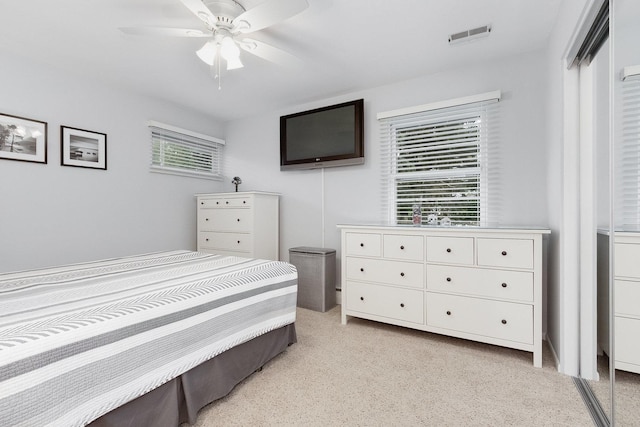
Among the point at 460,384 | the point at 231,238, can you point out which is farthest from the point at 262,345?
the point at 231,238

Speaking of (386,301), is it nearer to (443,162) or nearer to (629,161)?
(443,162)

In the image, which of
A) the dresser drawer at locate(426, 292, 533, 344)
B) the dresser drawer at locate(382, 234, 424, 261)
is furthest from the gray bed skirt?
the dresser drawer at locate(426, 292, 533, 344)

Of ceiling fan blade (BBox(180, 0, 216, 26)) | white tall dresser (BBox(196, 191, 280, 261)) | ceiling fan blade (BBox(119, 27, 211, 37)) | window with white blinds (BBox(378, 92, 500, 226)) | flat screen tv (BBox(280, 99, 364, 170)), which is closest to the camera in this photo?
ceiling fan blade (BBox(180, 0, 216, 26))

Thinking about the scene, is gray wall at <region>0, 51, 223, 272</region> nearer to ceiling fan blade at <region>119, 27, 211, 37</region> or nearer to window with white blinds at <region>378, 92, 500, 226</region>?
ceiling fan blade at <region>119, 27, 211, 37</region>

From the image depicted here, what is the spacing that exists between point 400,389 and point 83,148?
3520 millimetres

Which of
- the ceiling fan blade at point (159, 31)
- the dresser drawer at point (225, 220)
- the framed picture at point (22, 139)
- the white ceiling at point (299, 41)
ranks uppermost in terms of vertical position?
the white ceiling at point (299, 41)

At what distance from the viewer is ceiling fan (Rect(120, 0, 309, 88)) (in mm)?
1647

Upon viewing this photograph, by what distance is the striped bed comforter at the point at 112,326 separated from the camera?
Answer: 917mm

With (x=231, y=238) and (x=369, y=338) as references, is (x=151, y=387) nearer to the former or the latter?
(x=369, y=338)

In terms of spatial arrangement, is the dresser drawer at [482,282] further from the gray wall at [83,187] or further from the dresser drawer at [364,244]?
the gray wall at [83,187]

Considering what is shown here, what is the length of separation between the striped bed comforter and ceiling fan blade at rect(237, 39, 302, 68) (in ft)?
5.01

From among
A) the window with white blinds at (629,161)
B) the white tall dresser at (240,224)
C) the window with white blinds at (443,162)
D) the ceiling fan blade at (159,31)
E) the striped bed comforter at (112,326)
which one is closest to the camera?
the striped bed comforter at (112,326)

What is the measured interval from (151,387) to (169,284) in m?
0.48

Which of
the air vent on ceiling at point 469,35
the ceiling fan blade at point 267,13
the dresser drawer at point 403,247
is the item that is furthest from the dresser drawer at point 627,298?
the ceiling fan blade at point 267,13
